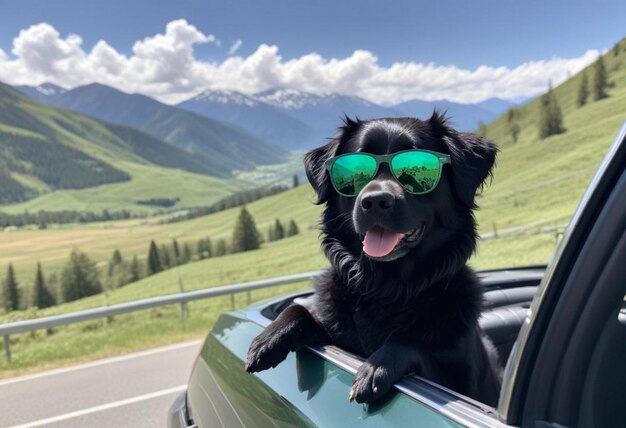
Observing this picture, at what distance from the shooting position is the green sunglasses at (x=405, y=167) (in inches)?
88.8

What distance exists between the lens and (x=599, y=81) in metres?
84.7

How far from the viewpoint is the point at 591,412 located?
47.8 inches

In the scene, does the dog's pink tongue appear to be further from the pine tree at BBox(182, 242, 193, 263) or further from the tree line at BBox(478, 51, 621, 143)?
the tree line at BBox(478, 51, 621, 143)

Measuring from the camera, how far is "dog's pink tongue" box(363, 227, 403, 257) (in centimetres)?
228

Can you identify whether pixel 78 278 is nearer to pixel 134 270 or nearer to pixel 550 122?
pixel 134 270

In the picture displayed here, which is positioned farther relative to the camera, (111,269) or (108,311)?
(111,269)

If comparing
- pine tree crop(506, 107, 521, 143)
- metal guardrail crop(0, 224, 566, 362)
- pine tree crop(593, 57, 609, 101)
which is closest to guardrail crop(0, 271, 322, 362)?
metal guardrail crop(0, 224, 566, 362)

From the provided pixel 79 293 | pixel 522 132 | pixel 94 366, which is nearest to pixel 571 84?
pixel 522 132

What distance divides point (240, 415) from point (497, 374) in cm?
130

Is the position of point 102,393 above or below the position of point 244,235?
above

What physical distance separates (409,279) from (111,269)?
60.1 metres

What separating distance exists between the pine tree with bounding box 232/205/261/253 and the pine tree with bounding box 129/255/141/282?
11437 mm

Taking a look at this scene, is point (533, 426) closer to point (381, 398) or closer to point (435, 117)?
point (381, 398)

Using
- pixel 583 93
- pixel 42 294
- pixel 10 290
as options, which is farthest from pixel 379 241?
pixel 583 93
